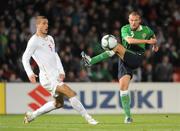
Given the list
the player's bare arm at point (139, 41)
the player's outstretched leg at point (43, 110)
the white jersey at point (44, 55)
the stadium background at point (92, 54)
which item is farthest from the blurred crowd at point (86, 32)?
the white jersey at point (44, 55)

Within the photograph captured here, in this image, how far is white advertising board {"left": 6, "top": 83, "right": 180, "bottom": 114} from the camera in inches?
802

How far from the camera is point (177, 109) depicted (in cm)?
2081

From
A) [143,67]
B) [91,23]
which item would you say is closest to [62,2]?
[91,23]

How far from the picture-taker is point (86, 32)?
24.0 m

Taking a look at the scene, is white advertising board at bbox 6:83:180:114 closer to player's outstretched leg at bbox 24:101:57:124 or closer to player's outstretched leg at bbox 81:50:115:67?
player's outstretched leg at bbox 81:50:115:67

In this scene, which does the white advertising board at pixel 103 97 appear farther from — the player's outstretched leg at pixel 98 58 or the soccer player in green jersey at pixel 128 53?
the player's outstretched leg at pixel 98 58

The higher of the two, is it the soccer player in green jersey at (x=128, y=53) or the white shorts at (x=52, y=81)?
the soccer player in green jersey at (x=128, y=53)

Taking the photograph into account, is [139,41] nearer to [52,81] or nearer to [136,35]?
[136,35]

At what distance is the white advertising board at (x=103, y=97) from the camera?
2036cm

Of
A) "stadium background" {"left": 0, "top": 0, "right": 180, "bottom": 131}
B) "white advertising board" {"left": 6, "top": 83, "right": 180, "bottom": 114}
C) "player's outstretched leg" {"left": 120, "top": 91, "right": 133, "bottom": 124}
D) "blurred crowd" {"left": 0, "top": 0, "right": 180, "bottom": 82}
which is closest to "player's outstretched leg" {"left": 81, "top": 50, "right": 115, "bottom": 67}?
"player's outstretched leg" {"left": 120, "top": 91, "right": 133, "bottom": 124}

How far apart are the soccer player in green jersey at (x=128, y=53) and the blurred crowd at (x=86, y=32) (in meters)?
6.44

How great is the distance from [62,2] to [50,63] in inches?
444

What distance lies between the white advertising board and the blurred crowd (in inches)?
34.9

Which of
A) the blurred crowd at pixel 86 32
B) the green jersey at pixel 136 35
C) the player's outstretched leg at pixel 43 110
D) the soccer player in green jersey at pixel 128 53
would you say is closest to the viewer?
the player's outstretched leg at pixel 43 110
